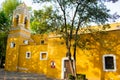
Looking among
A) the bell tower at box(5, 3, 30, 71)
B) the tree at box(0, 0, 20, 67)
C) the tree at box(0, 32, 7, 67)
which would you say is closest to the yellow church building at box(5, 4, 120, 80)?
the bell tower at box(5, 3, 30, 71)

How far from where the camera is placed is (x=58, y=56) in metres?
18.4

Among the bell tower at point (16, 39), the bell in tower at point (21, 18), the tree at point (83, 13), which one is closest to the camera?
the tree at point (83, 13)

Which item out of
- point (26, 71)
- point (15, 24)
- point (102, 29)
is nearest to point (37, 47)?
point (26, 71)

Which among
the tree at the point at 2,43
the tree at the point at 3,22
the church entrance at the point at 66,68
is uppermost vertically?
the tree at the point at 3,22

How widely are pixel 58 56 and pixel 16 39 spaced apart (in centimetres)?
921

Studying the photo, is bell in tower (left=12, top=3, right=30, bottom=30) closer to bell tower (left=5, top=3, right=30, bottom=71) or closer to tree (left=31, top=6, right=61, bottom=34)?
bell tower (left=5, top=3, right=30, bottom=71)

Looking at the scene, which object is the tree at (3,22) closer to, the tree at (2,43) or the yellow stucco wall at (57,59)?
the tree at (2,43)

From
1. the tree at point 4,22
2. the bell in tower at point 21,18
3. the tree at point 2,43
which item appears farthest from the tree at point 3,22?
the bell in tower at point 21,18

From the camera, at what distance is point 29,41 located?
27.5 meters

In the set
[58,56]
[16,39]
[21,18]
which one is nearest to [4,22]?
[21,18]

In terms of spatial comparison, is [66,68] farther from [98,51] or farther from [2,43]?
[2,43]

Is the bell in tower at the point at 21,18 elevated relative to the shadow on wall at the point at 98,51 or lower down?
elevated

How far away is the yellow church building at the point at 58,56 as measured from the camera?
51.4ft

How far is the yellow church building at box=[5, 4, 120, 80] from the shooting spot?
15.7 m
